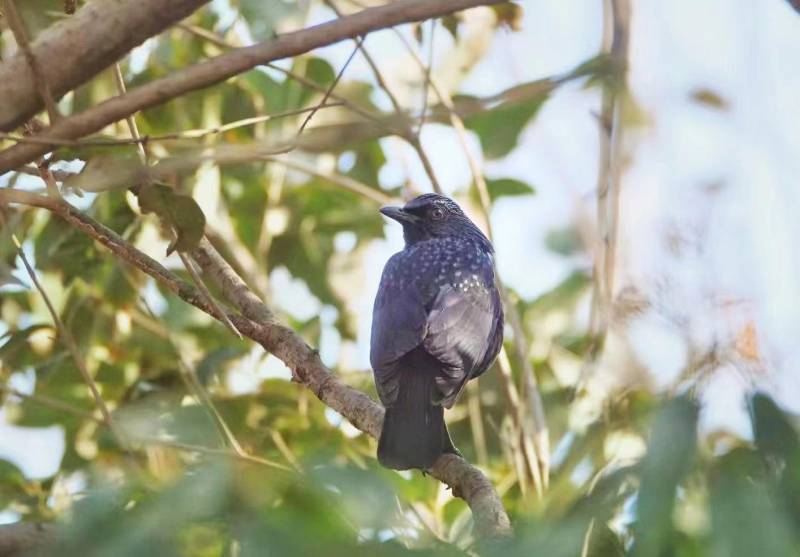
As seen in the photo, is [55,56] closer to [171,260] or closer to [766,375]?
[766,375]

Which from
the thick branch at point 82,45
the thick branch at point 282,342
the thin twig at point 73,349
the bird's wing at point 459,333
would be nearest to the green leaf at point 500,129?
the bird's wing at point 459,333

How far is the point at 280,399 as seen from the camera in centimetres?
614

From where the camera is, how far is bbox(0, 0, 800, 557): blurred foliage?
2.04 meters

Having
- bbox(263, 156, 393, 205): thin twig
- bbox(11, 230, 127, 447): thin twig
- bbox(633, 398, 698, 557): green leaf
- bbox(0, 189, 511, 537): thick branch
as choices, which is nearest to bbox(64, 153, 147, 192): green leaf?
bbox(0, 189, 511, 537): thick branch

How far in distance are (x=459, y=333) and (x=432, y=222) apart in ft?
4.75

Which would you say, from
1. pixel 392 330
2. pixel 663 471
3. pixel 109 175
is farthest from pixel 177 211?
pixel 663 471

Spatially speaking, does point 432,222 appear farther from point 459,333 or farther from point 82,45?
point 82,45

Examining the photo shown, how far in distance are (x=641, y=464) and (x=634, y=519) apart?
0.15m

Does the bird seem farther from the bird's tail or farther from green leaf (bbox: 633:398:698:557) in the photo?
green leaf (bbox: 633:398:698:557)

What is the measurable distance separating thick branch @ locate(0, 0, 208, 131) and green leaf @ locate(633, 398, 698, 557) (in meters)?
1.42

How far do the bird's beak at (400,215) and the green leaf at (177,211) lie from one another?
254cm

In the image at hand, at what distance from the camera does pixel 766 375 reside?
87.0 inches

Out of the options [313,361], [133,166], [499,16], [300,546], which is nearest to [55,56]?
[133,166]

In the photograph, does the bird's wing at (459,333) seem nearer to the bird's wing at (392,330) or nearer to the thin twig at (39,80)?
the bird's wing at (392,330)
